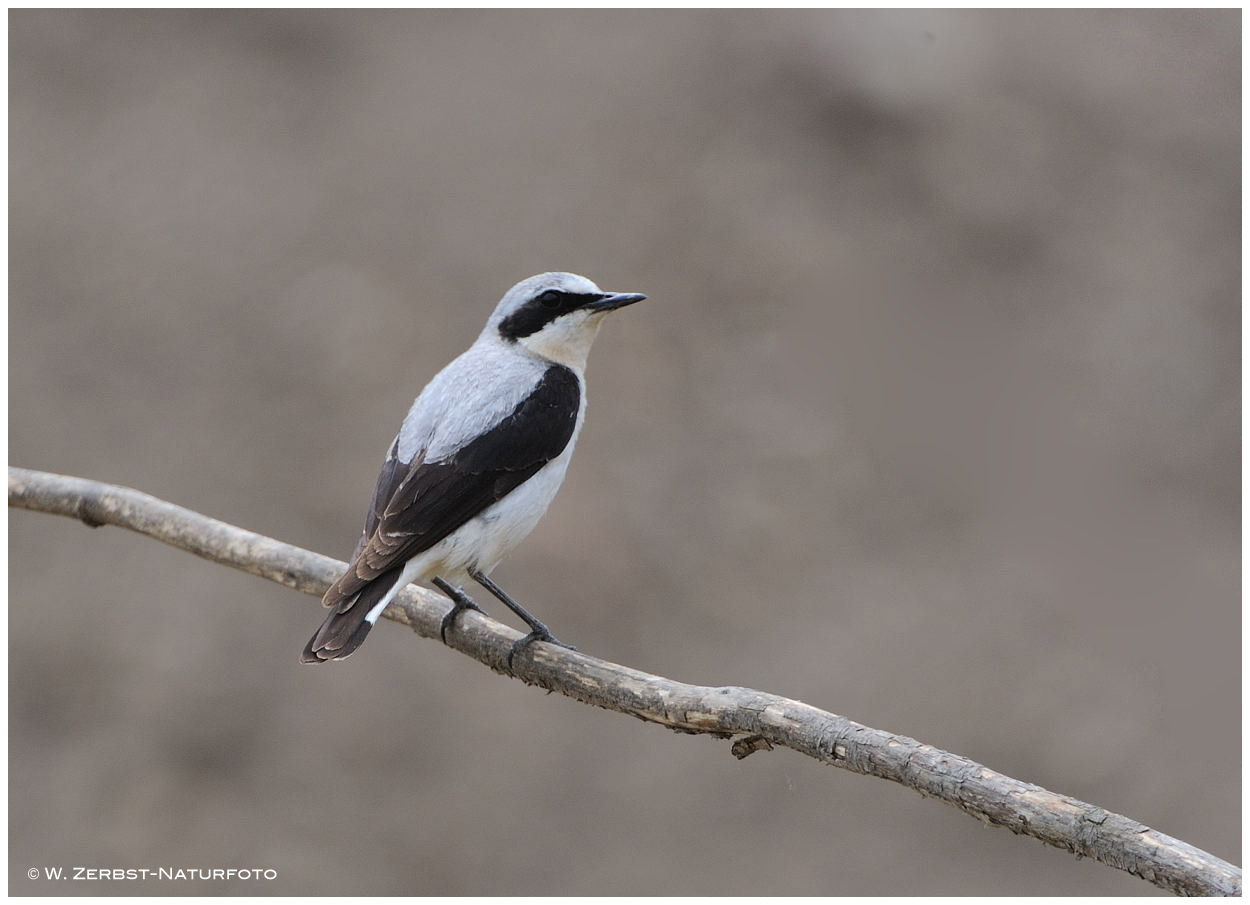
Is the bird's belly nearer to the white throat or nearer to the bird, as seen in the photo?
the bird

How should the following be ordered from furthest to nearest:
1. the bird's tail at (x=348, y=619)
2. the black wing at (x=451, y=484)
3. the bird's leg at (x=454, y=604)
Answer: the bird's leg at (x=454, y=604) → the black wing at (x=451, y=484) → the bird's tail at (x=348, y=619)

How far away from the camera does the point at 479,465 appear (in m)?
5.03

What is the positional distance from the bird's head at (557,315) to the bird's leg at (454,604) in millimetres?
1049

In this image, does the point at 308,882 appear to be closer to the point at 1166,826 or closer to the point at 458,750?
the point at 458,750

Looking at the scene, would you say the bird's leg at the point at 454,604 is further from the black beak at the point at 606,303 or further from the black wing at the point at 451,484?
the black beak at the point at 606,303

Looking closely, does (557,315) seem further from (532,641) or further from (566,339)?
(532,641)

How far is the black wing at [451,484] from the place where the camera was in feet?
15.7

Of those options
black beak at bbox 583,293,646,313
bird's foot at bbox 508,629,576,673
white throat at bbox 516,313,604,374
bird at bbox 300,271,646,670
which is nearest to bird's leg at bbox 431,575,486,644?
bird at bbox 300,271,646,670

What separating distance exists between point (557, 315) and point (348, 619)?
5.27ft

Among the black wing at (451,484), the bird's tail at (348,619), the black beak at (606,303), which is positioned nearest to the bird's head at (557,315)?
the black beak at (606,303)

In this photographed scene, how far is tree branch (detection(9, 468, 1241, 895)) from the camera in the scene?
10.5 ft

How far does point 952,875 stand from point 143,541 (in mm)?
7678

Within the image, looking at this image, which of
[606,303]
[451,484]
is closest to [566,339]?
[606,303]

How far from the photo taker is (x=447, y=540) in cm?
498
